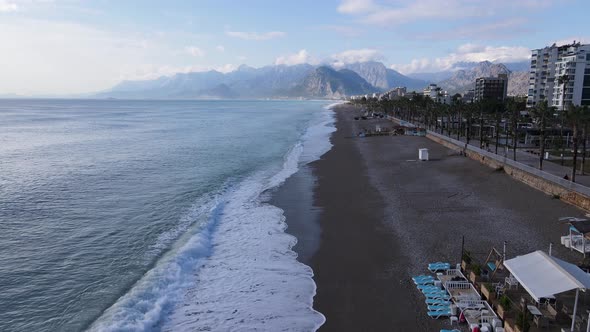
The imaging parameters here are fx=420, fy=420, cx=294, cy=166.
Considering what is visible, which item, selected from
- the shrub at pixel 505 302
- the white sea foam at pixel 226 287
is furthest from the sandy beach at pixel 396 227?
the shrub at pixel 505 302

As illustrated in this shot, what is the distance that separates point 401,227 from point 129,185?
1914cm

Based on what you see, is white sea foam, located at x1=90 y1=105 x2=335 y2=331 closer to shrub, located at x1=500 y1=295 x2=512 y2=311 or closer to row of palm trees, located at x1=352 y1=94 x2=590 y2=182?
shrub, located at x1=500 y1=295 x2=512 y2=311

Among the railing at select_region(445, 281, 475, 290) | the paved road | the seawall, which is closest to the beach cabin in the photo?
the railing at select_region(445, 281, 475, 290)

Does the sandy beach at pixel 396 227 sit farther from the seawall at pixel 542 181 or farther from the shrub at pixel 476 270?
the shrub at pixel 476 270

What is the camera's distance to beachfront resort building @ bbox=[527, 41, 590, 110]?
9031 centimetres

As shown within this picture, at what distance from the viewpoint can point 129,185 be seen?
29094mm

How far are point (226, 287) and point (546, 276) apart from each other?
9266 millimetres

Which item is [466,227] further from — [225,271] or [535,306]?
[225,271]

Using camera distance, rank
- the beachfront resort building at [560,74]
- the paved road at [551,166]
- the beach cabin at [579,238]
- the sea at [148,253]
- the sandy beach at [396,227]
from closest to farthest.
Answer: the sea at [148,253] < the sandy beach at [396,227] < the beach cabin at [579,238] < the paved road at [551,166] < the beachfront resort building at [560,74]

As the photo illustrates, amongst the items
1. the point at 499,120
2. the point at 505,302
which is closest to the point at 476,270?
the point at 505,302

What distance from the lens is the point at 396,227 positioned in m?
19.3

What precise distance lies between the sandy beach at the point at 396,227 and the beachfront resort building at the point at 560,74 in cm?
6593

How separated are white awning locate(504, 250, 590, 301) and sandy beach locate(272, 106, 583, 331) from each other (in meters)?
2.40

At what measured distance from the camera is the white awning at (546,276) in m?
9.77
